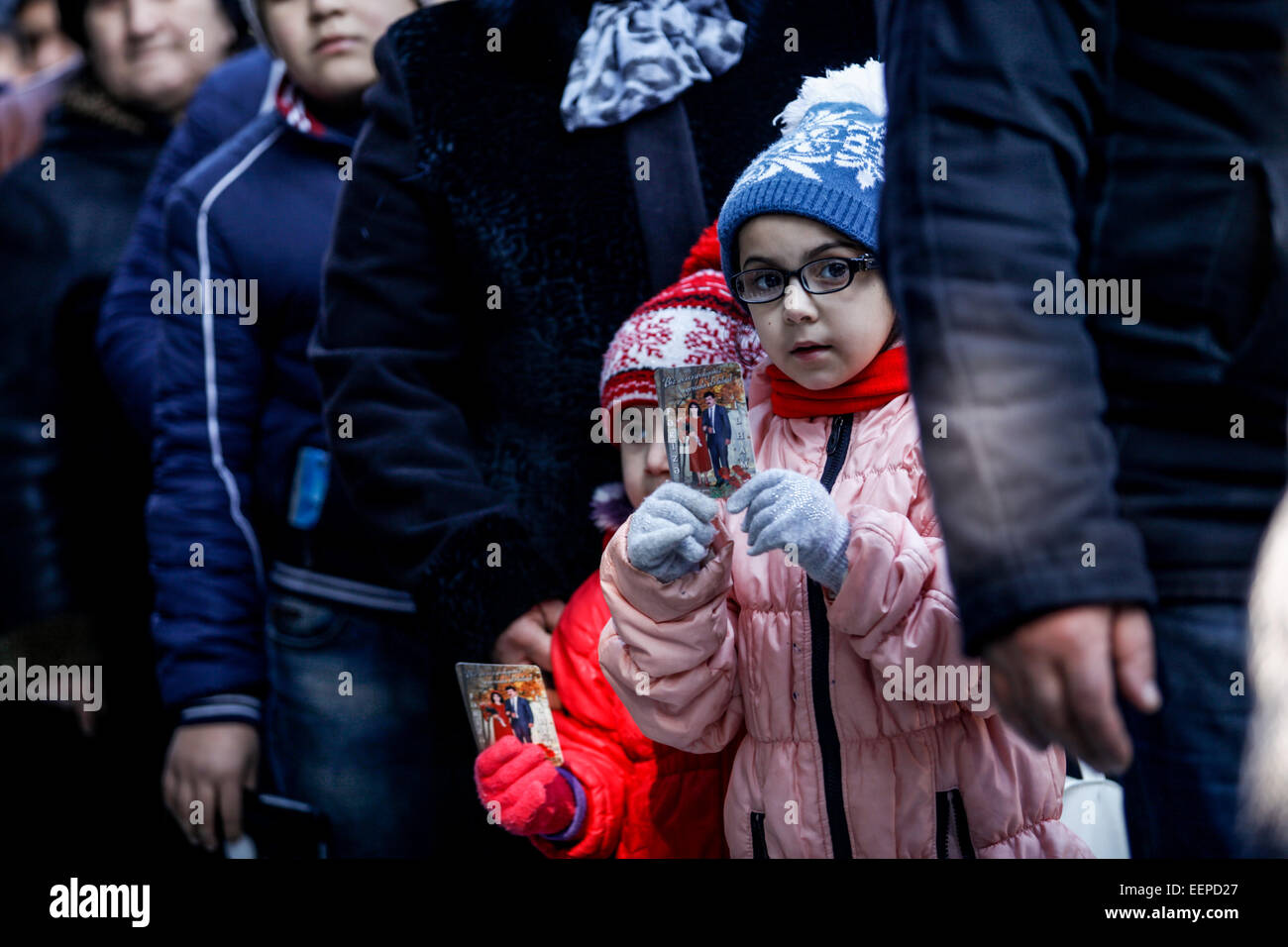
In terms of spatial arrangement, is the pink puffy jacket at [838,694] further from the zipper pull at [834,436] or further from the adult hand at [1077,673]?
the adult hand at [1077,673]

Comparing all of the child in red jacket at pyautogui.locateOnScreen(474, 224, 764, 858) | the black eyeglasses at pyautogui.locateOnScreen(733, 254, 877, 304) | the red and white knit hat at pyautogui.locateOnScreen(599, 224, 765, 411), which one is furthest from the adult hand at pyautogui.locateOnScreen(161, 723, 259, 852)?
the black eyeglasses at pyautogui.locateOnScreen(733, 254, 877, 304)

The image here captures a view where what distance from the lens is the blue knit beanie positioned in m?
1.87

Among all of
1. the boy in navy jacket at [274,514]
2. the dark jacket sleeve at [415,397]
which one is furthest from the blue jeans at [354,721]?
the dark jacket sleeve at [415,397]

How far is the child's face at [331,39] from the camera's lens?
236 centimetres

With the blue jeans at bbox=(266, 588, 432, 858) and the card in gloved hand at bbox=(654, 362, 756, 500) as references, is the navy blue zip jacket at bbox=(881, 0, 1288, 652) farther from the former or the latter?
the blue jeans at bbox=(266, 588, 432, 858)

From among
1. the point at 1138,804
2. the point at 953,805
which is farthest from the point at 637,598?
the point at 1138,804

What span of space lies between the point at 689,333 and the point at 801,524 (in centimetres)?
48

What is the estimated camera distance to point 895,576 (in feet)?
5.76

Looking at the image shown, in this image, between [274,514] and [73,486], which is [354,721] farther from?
[73,486]

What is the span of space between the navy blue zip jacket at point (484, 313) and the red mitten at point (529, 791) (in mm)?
270

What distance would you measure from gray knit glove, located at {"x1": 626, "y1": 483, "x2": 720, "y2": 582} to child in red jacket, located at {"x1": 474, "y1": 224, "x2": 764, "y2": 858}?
22cm

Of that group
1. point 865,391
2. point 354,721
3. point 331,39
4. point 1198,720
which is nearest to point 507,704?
point 354,721

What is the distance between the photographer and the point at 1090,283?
6.01 ft

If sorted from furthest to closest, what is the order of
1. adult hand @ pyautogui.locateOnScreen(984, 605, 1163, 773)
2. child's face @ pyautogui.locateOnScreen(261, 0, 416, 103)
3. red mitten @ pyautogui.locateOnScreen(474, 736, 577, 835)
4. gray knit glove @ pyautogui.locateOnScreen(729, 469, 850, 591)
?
child's face @ pyautogui.locateOnScreen(261, 0, 416, 103) < red mitten @ pyautogui.locateOnScreen(474, 736, 577, 835) < gray knit glove @ pyautogui.locateOnScreen(729, 469, 850, 591) < adult hand @ pyautogui.locateOnScreen(984, 605, 1163, 773)
